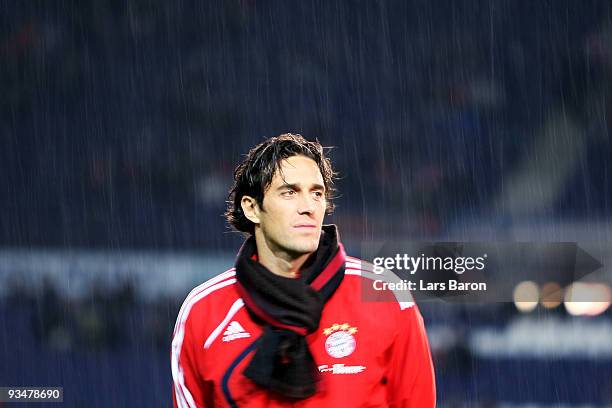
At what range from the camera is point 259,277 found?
248cm


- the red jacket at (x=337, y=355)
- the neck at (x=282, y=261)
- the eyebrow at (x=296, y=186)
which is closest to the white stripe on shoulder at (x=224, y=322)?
the red jacket at (x=337, y=355)

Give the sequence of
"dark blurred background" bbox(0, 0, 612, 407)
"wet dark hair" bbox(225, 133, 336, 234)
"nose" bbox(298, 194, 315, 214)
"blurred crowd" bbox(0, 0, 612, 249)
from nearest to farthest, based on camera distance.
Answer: "nose" bbox(298, 194, 315, 214), "wet dark hair" bbox(225, 133, 336, 234), "dark blurred background" bbox(0, 0, 612, 407), "blurred crowd" bbox(0, 0, 612, 249)

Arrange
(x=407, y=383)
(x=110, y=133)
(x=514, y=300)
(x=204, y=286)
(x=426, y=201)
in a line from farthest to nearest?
(x=110, y=133) → (x=426, y=201) → (x=514, y=300) → (x=204, y=286) → (x=407, y=383)

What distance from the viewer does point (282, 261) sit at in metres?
2.58

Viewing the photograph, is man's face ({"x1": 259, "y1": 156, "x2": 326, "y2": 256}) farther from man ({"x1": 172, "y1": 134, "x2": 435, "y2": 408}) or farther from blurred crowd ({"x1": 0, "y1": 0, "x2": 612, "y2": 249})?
blurred crowd ({"x1": 0, "y1": 0, "x2": 612, "y2": 249})

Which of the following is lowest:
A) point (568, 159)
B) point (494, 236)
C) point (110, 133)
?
point (494, 236)

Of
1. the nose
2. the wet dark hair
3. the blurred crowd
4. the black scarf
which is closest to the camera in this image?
the black scarf

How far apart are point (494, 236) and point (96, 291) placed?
12.1 ft

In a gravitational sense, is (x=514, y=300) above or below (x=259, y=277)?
below

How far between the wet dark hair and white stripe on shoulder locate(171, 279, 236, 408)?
273 millimetres

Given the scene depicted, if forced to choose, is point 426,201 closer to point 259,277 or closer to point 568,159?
point 568,159

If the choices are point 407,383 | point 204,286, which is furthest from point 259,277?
point 407,383

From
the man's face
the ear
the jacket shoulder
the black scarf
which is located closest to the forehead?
the man's face

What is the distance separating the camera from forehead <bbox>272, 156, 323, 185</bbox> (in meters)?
2.58
